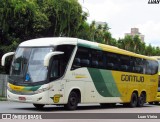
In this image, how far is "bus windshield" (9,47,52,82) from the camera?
1894 centimetres

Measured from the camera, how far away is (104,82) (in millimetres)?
23281

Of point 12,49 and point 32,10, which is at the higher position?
point 32,10

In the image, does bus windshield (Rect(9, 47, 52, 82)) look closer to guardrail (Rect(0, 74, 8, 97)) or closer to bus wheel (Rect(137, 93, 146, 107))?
bus wheel (Rect(137, 93, 146, 107))

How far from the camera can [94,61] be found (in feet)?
72.2

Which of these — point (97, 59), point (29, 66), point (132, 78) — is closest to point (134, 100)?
point (132, 78)

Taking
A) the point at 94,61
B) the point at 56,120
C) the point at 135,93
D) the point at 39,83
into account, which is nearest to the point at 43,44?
the point at 39,83

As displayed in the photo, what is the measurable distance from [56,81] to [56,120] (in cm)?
460

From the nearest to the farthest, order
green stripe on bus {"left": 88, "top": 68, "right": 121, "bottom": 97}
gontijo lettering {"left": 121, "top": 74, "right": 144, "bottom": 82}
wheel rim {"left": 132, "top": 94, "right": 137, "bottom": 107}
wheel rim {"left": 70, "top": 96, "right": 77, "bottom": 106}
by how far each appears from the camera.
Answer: wheel rim {"left": 70, "top": 96, "right": 77, "bottom": 106} < green stripe on bus {"left": 88, "top": 68, "right": 121, "bottom": 97} < gontijo lettering {"left": 121, "top": 74, "right": 144, "bottom": 82} < wheel rim {"left": 132, "top": 94, "right": 137, "bottom": 107}

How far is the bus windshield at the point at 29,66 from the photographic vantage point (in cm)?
1894

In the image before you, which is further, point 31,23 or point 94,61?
point 31,23

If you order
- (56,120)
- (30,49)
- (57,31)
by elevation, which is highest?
(57,31)

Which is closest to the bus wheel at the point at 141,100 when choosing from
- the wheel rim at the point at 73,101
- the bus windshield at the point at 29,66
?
the wheel rim at the point at 73,101

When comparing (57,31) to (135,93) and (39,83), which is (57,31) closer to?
(135,93)

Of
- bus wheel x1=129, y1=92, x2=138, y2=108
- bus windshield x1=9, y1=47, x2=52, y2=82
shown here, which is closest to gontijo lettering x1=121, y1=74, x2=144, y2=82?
bus wheel x1=129, y1=92, x2=138, y2=108
